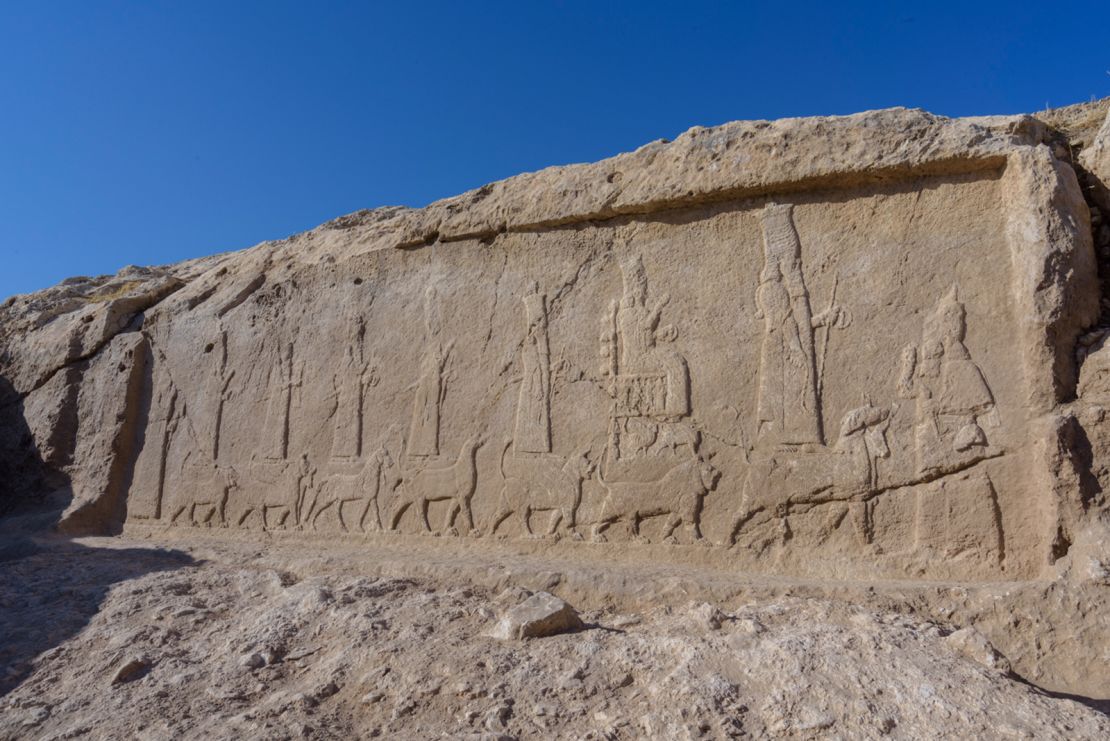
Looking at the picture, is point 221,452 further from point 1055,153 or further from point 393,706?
point 1055,153

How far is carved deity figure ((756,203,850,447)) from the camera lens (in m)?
4.96

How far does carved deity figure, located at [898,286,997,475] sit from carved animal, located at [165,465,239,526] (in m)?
5.67

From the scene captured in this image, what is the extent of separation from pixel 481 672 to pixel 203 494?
4844mm

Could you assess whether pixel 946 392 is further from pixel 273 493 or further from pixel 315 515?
pixel 273 493

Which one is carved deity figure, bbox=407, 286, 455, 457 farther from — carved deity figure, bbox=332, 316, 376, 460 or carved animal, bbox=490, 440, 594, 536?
carved animal, bbox=490, 440, 594, 536

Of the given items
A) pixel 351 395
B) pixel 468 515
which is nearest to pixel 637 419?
pixel 468 515

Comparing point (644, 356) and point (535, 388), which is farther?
point (535, 388)

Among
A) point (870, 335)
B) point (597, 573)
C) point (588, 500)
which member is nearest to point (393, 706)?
point (597, 573)

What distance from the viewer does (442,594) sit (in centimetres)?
451

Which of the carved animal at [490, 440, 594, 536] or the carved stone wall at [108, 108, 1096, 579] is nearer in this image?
the carved stone wall at [108, 108, 1096, 579]

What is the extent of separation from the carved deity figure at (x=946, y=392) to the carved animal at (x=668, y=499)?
128 cm

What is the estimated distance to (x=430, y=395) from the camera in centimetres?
619

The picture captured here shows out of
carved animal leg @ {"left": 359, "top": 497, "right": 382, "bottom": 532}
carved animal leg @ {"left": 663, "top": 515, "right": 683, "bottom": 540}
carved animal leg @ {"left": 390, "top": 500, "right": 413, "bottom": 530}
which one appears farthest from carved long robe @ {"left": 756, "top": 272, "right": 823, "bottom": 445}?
carved animal leg @ {"left": 359, "top": 497, "right": 382, "bottom": 532}

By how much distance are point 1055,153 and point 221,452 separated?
707 centimetres
